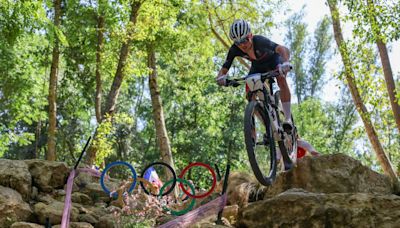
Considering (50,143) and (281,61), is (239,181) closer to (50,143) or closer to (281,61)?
(281,61)

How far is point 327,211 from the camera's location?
6852mm

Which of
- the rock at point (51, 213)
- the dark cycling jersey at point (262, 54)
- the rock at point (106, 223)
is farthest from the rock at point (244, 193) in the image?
the dark cycling jersey at point (262, 54)

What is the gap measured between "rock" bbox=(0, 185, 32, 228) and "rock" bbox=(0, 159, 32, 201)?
0.39 metres

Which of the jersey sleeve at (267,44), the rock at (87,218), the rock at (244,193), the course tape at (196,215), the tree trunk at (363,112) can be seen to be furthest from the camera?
the tree trunk at (363,112)

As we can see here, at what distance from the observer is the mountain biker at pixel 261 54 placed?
584 centimetres

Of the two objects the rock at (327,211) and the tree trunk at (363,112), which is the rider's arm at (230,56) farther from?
the tree trunk at (363,112)

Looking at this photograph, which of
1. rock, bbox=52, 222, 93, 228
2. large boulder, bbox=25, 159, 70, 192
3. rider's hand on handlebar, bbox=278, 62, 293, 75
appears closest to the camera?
rider's hand on handlebar, bbox=278, 62, 293, 75

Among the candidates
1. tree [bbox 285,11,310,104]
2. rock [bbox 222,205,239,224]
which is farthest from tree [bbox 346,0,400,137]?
tree [bbox 285,11,310,104]

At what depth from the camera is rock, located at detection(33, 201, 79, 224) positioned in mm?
7785

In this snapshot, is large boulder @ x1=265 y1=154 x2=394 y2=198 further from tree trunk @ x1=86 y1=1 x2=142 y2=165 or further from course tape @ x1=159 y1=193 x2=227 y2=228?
tree trunk @ x1=86 y1=1 x2=142 y2=165

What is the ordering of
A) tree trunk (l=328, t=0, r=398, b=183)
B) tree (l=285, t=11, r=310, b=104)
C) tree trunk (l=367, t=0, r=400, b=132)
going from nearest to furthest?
tree trunk (l=367, t=0, r=400, b=132)
tree trunk (l=328, t=0, r=398, b=183)
tree (l=285, t=11, r=310, b=104)

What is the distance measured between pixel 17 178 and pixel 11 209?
0.93 m

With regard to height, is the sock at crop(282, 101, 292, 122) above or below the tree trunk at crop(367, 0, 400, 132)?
below

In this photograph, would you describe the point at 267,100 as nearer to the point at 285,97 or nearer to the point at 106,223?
the point at 285,97
